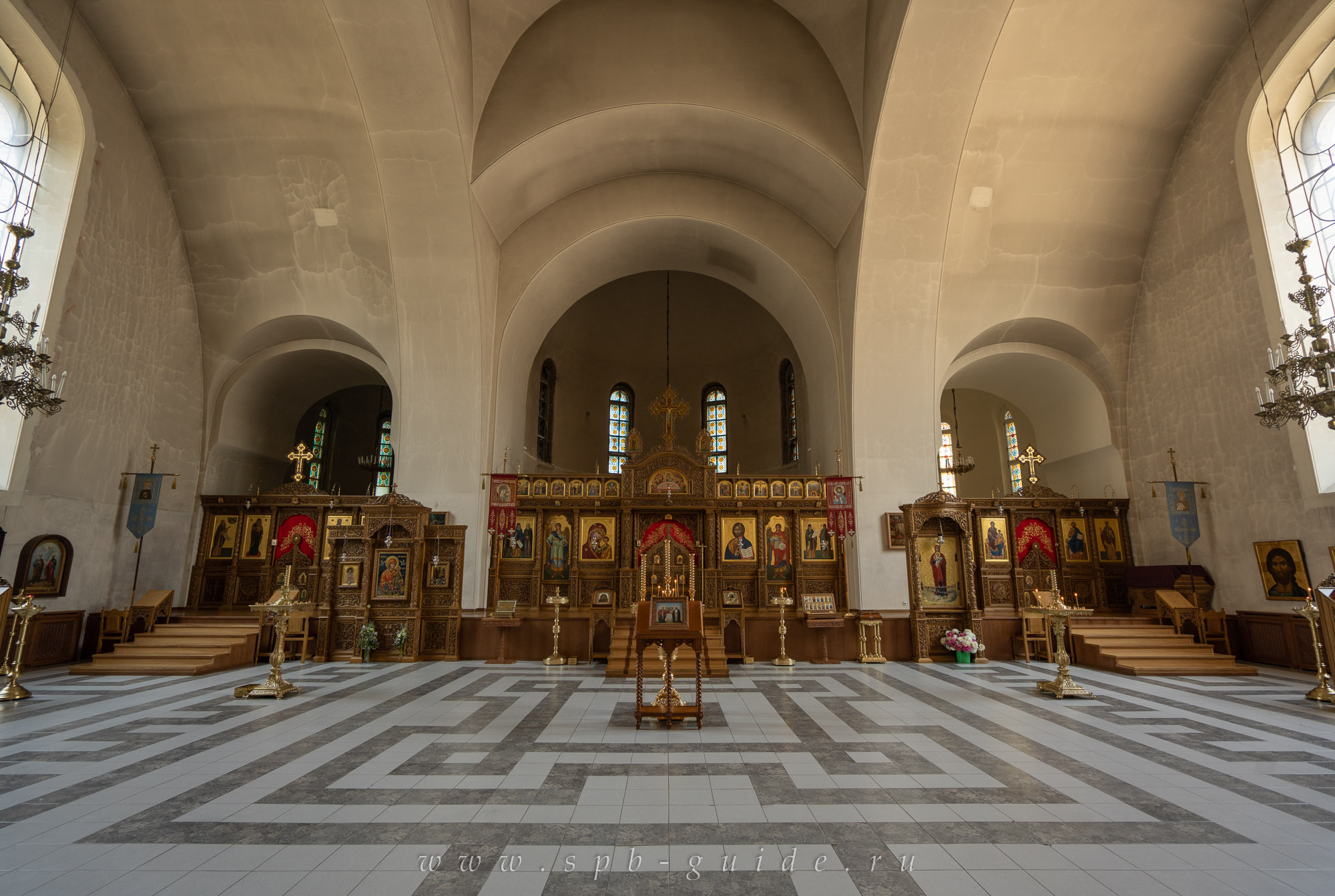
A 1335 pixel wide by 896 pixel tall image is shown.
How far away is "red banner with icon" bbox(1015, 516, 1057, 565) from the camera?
1426cm

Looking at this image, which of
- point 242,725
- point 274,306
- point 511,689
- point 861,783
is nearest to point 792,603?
point 511,689

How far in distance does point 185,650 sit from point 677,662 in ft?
28.9

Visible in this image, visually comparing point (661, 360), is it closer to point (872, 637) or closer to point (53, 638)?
point (872, 637)

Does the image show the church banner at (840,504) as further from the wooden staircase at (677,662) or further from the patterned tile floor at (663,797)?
the patterned tile floor at (663,797)

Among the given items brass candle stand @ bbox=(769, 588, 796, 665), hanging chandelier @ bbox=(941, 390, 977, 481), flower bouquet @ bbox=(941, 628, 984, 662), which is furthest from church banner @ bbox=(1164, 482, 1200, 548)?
brass candle stand @ bbox=(769, 588, 796, 665)

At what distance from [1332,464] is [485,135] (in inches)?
636

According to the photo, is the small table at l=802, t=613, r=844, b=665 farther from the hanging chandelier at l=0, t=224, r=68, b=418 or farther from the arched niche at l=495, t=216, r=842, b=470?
the hanging chandelier at l=0, t=224, r=68, b=418

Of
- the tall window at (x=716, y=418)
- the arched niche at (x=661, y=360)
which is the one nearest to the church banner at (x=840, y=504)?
the arched niche at (x=661, y=360)

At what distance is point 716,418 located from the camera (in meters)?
22.2

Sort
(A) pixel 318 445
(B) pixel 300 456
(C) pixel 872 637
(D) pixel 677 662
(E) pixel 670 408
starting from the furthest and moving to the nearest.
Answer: (A) pixel 318 445, (E) pixel 670 408, (B) pixel 300 456, (C) pixel 872 637, (D) pixel 677 662

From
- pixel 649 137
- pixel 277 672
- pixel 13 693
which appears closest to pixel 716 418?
pixel 649 137

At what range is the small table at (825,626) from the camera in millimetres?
12438

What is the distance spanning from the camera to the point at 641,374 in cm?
2259

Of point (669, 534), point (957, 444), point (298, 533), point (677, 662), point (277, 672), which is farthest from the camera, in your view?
point (957, 444)
